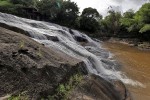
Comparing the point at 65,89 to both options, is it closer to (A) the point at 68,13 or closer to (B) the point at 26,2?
(A) the point at 68,13

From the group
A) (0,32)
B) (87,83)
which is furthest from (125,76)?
(0,32)

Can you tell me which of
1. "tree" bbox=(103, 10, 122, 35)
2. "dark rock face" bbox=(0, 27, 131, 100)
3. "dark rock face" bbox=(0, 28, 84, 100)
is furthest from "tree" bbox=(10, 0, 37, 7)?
"dark rock face" bbox=(0, 28, 84, 100)

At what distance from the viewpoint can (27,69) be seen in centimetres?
541

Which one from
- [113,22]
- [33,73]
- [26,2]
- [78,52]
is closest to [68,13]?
[26,2]

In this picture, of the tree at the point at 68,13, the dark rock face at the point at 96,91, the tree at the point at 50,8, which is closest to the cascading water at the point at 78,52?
the dark rock face at the point at 96,91

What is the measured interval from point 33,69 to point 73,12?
3758 centimetres

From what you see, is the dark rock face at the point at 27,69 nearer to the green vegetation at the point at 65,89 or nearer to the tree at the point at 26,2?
the green vegetation at the point at 65,89

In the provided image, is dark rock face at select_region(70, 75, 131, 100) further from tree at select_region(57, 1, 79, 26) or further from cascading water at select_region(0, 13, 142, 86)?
tree at select_region(57, 1, 79, 26)

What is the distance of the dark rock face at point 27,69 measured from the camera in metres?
4.80

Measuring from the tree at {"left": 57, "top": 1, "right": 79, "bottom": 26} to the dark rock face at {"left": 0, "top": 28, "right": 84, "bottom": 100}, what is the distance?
35.3 meters

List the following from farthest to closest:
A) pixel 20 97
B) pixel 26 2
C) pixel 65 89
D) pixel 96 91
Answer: pixel 26 2, pixel 96 91, pixel 65 89, pixel 20 97

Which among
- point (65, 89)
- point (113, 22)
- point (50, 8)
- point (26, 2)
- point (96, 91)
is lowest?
point (113, 22)

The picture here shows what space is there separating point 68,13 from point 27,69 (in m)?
37.3

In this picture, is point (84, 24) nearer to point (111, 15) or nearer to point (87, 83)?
point (111, 15)
